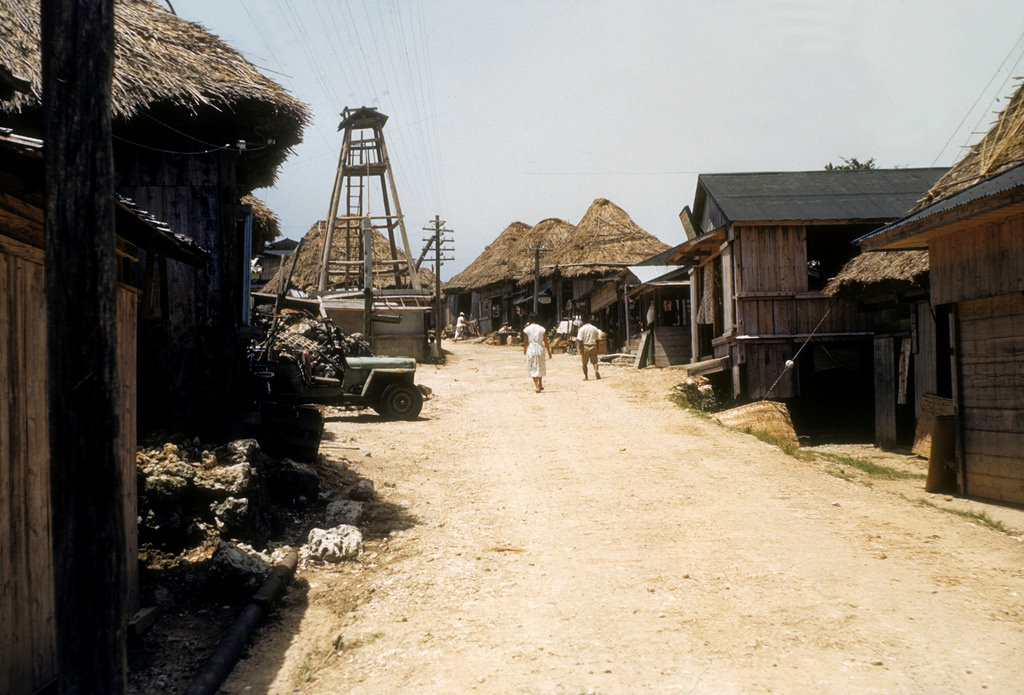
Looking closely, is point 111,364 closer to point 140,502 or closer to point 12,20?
point 140,502

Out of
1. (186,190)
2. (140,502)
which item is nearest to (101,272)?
(140,502)

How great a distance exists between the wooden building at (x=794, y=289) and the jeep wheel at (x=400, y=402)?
25.0 ft

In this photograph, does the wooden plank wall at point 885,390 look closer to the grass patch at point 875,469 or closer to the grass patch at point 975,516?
the grass patch at point 875,469

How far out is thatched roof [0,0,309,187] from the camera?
6984 mm

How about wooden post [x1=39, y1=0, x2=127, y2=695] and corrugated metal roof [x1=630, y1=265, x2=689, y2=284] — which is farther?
corrugated metal roof [x1=630, y1=265, x2=689, y2=284]

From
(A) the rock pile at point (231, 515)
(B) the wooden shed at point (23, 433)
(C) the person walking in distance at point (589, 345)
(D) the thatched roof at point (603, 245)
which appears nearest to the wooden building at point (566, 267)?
(D) the thatched roof at point (603, 245)

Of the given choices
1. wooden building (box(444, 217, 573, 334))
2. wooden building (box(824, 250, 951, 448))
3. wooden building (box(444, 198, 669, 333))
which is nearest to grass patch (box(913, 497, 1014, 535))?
wooden building (box(824, 250, 951, 448))

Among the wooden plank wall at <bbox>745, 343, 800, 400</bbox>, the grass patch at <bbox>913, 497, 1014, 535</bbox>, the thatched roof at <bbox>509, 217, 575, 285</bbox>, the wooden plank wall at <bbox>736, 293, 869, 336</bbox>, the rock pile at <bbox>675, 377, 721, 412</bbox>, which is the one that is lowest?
the grass patch at <bbox>913, 497, 1014, 535</bbox>

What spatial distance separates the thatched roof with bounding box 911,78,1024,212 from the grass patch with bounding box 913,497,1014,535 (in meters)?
3.94

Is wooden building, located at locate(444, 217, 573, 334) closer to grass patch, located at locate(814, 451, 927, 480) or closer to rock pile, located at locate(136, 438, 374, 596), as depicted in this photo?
grass patch, located at locate(814, 451, 927, 480)

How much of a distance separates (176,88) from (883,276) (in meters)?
11.1

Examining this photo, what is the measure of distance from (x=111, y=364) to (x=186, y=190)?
22.4 ft

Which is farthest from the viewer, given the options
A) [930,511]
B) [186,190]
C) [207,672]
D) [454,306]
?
[454,306]

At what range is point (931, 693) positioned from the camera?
11.9 feet
